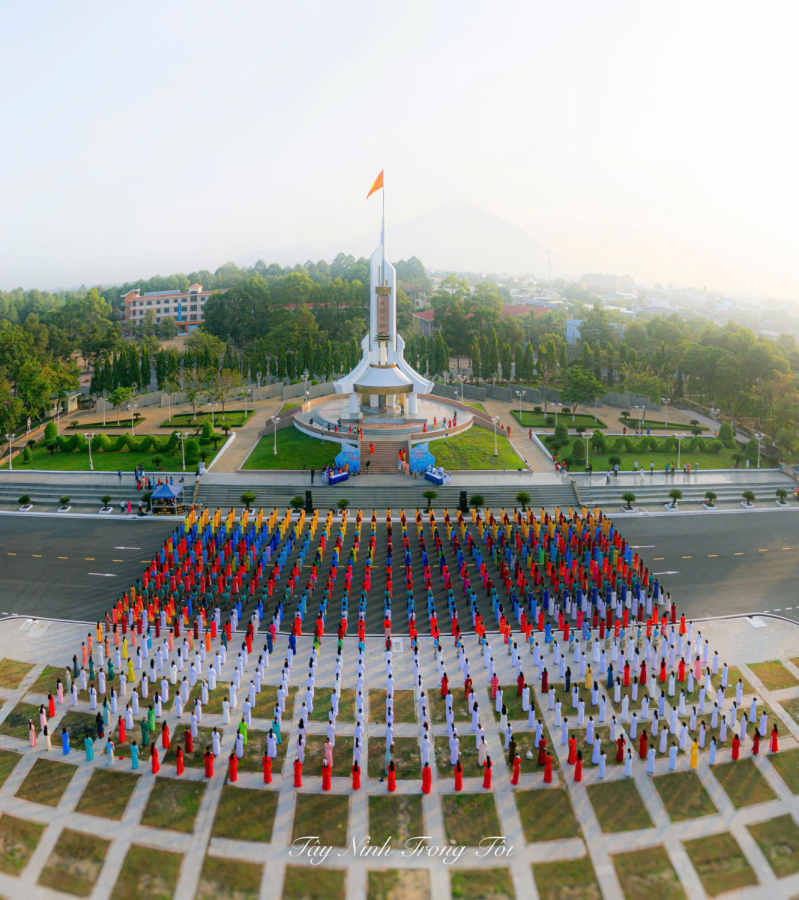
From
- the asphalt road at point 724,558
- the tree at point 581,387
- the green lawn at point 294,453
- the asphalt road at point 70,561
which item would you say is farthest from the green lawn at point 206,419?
the asphalt road at point 724,558

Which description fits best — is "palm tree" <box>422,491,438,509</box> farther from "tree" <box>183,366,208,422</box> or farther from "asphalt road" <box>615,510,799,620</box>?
"tree" <box>183,366,208,422</box>

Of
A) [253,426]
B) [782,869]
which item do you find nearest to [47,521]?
[253,426]

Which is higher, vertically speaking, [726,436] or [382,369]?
[382,369]

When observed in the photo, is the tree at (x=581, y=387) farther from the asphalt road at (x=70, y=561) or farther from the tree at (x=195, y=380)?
the asphalt road at (x=70, y=561)

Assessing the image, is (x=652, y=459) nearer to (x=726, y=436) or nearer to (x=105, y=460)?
(x=726, y=436)

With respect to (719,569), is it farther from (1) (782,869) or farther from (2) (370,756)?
(2) (370,756)

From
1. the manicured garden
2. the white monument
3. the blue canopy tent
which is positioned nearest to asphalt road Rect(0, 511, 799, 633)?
the blue canopy tent

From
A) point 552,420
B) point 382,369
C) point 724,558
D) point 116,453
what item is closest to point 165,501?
point 116,453
